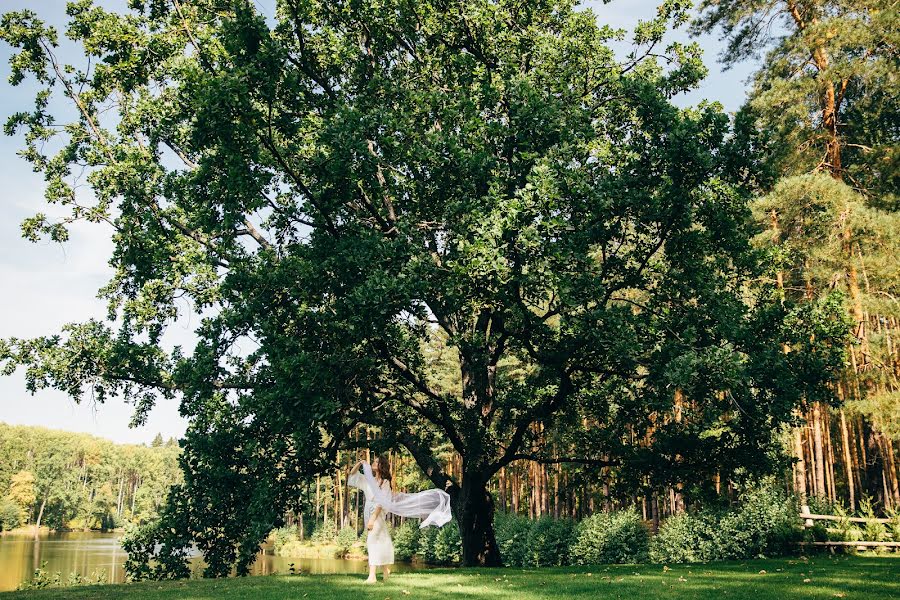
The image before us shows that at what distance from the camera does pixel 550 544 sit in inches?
1267

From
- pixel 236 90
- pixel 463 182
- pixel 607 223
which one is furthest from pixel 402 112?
pixel 607 223

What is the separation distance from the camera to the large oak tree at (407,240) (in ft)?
40.2

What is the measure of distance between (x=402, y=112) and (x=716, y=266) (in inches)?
312

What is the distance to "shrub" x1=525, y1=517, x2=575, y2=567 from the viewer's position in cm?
3188

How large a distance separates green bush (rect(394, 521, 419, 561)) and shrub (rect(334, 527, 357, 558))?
7400mm

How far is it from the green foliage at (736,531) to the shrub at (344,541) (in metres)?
31.9

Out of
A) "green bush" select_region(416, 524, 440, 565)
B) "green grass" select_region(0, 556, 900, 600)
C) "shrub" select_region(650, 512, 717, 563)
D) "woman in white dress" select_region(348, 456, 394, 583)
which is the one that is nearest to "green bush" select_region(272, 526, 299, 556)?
"green bush" select_region(416, 524, 440, 565)

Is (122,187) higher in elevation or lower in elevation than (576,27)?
lower

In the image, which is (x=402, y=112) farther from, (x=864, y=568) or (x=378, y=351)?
(x=864, y=568)

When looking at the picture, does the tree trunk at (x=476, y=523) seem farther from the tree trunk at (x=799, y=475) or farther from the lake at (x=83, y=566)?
the lake at (x=83, y=566)

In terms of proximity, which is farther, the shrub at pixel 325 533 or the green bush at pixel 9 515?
the green bush at pixel 9 515

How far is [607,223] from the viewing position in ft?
43.3

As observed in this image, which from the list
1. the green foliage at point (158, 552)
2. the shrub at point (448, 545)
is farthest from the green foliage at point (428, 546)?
the green foliage at point (158, 552)

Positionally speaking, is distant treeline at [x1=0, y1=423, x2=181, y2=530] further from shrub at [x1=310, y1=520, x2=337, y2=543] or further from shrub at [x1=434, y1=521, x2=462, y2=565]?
shrub at [x1=434, y1=521, x2=462, y2=565]
